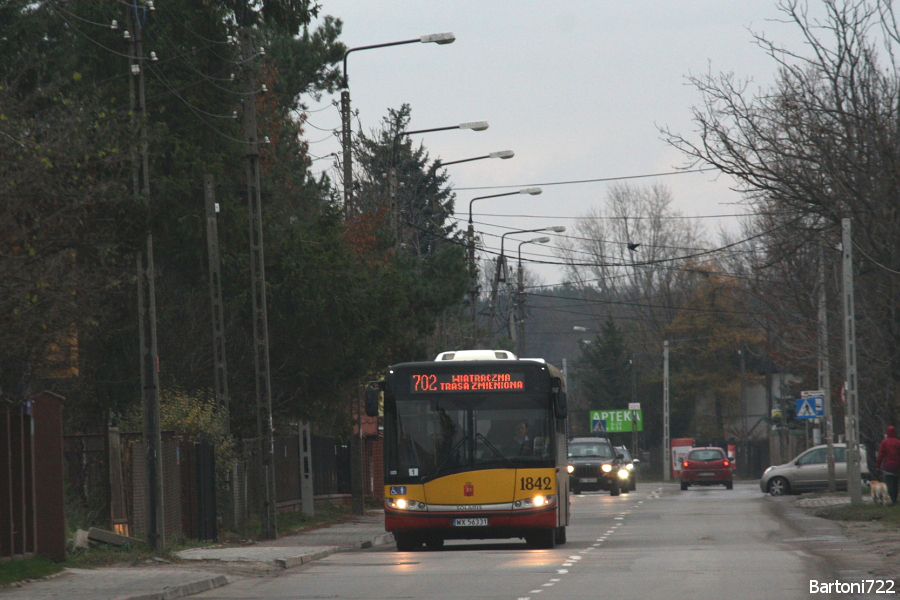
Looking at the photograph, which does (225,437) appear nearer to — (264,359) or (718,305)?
(264,359)

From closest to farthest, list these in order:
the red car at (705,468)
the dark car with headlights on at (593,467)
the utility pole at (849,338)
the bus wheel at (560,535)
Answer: the bus wheel at (560,535), the utility pole at (849,338), the dark car with headlights on at (593,467), the red car at (705,468)

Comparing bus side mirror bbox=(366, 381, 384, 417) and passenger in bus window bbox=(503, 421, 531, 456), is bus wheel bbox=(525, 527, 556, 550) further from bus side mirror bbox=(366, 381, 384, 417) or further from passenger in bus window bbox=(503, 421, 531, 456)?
bus side mirror bbox=(366, 381, 384, 417)

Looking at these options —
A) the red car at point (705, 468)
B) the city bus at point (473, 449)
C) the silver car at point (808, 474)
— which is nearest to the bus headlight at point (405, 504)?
the city bus at point (473, 449)

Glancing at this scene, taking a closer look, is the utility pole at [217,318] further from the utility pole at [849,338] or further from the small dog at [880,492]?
the small dog at [880,492]

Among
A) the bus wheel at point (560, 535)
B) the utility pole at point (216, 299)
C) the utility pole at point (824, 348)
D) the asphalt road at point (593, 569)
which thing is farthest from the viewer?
the utility pole at point (824, 348)

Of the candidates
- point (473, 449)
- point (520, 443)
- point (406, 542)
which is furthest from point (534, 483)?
point (406, 542)

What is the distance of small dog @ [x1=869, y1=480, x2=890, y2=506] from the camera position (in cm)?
2811

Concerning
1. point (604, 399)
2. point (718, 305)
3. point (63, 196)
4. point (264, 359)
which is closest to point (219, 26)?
point (264, 359)

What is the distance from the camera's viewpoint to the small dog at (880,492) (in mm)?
28109

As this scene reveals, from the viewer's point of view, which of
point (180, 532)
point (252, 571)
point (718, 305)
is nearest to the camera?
point (252, 571)

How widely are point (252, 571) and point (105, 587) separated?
11.2 feet

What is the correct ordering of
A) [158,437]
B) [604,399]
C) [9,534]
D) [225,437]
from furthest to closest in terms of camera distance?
[604,399] → [225,437] → [158,437] → [9,534]

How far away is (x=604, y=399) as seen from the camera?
98812 mm

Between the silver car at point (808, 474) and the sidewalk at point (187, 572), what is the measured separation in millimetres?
20914
